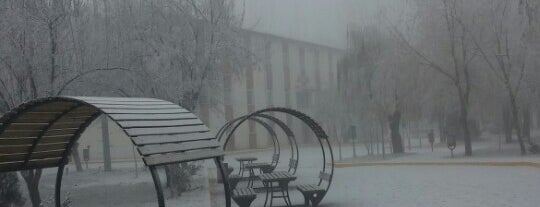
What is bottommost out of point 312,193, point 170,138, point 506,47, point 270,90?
point 312,193

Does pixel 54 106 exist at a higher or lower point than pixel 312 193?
higher

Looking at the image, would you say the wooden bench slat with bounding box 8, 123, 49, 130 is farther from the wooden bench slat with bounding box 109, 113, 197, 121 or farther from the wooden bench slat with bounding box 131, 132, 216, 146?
the wooden bench slat with bounding box 131, 132, 216, 146

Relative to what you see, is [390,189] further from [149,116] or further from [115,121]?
[115,121]

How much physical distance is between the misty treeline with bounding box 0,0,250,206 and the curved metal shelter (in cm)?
428

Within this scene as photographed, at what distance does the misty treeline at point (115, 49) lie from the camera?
1023 cm

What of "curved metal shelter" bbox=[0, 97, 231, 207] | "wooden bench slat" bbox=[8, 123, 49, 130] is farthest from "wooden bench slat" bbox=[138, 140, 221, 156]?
"wooden bench slat" bbox=[8, 123, 49, 130]

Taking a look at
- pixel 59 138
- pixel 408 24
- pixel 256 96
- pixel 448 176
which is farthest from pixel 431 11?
pixel 256 96

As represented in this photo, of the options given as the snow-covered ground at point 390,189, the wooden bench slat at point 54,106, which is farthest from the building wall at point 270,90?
the wooden bench slat at point 54,106

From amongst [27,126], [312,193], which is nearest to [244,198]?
[312,193]

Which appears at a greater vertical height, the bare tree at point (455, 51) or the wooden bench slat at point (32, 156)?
the bare tree at point (455, 51)

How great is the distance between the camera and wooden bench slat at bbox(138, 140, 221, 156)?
4344 millimetres

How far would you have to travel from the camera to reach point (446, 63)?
808 inches

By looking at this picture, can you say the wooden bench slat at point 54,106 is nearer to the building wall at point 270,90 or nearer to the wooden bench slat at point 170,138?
the wooden bench slat at point 170,138

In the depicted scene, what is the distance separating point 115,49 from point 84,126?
7.07 meters
